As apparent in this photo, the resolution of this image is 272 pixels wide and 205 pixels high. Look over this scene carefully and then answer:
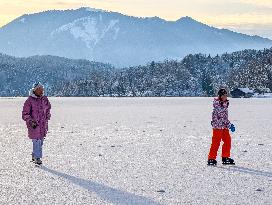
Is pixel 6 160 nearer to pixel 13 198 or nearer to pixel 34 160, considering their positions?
pixel 34 160

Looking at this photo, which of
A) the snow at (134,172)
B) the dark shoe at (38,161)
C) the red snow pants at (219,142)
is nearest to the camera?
the snow at (134,172)

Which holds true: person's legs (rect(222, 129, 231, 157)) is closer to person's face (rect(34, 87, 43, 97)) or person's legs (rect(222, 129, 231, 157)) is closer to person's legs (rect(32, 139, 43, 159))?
person's legs (rect(32, 139, 43, 159))

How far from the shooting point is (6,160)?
35.7ft

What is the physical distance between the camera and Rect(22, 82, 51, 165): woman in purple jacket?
1056 cm

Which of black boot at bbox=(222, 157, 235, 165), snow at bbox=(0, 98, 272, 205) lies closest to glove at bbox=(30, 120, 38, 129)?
snow at bbox=(0, 98, 272, 205)

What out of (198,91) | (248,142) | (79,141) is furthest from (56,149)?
(198,91)

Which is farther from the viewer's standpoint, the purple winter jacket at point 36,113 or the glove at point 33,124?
the purple winter jacket at point 36,113

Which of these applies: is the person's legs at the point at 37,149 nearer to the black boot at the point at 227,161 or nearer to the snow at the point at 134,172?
the snow at the point at 134,172

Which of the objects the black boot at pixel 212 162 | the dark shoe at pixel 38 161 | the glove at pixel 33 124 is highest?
the glove at pixel 33 124

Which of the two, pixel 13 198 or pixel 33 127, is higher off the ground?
pixel 33 127

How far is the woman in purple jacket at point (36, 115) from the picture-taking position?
34.6ft

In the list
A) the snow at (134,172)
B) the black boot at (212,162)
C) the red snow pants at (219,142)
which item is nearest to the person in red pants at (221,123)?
the red snow pants at (219,142)

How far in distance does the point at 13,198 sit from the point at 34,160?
345 cm

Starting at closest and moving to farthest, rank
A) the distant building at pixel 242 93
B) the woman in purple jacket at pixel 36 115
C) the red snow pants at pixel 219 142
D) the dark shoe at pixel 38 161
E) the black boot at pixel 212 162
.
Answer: the black boot at pixel 212 162 < the dark shoe at pixel 38 161 < the red snow pants at pixel 219 142 < the woman in purple jacket at pixel 36 115 < the distant building at pixel 242 93
